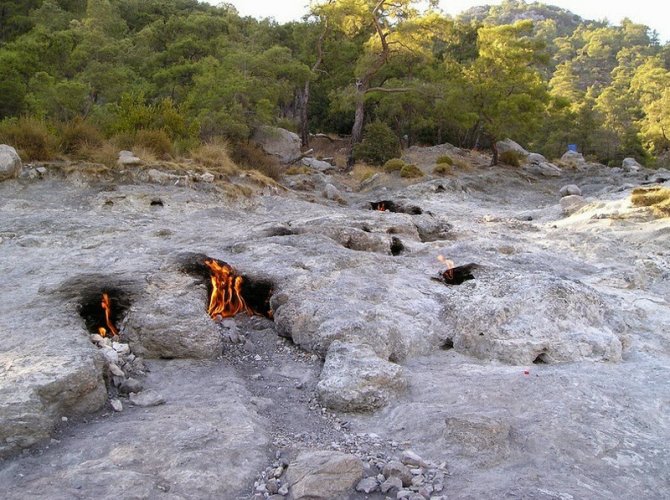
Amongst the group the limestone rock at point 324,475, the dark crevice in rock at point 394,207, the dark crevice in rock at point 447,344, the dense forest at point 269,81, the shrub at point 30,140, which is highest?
the dense forest at point 269,81

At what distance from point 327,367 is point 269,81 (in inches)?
735

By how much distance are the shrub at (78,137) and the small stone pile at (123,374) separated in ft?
28.1

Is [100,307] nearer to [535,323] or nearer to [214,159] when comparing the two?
[535,323]

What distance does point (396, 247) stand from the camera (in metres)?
9.04

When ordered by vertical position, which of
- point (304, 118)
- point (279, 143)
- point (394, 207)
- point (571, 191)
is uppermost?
point (304, 118)

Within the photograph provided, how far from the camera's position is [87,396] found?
401cm

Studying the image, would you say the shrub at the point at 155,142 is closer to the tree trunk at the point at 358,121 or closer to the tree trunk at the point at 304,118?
the tree trunk at the point at 358,121

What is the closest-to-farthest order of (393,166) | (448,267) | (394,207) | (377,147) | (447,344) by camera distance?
(447,344) < (448,267) < (394,207) < (393,166) < (377,147)

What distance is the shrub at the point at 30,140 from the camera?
37.5 ft

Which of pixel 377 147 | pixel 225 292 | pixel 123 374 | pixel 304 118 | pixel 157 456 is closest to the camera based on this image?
pixel 157 456

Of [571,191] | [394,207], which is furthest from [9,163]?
[571,191]

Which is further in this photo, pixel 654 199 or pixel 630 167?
pixel 630 167

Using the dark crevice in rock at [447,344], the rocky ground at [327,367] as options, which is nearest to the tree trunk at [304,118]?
the rocky ground at [327,367]

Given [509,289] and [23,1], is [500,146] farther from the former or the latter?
[509,289]
